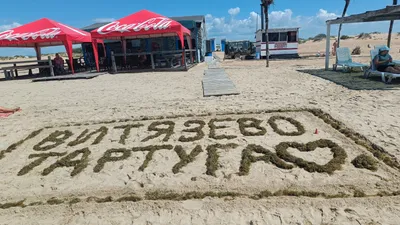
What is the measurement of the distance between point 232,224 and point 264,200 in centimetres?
49

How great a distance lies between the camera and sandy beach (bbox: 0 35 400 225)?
104 inches

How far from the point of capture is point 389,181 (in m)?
2.94

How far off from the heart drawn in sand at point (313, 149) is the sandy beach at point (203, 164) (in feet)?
0.08

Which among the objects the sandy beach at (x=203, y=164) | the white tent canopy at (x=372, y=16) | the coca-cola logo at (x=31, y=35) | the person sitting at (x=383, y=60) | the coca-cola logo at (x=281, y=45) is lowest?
the sandy beach at (x=203, y=164)

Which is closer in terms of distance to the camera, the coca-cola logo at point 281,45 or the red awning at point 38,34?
the red awning at point 38,34

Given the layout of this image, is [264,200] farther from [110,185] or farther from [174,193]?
[110,185]

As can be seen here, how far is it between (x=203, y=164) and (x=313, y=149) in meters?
1.60

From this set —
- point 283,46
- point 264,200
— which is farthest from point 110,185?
point 283,46

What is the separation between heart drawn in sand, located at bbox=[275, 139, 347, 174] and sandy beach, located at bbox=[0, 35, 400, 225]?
0.08 feet

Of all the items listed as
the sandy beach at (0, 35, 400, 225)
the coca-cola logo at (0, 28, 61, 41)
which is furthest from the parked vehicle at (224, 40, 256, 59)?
the sandy beach at (0, 35, 400, 225)

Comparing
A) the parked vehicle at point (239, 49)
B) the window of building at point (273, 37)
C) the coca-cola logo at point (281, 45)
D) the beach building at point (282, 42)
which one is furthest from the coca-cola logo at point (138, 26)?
the parked vehicle at point (239, 49)

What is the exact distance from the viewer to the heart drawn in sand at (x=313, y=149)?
130 inches

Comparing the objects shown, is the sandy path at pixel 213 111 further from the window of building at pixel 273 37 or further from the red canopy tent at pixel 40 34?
the window of building at pixel 273 37

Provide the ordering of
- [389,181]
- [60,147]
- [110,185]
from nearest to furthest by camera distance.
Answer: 1. [389,181]
2. [110,185]
3. [60,147]
